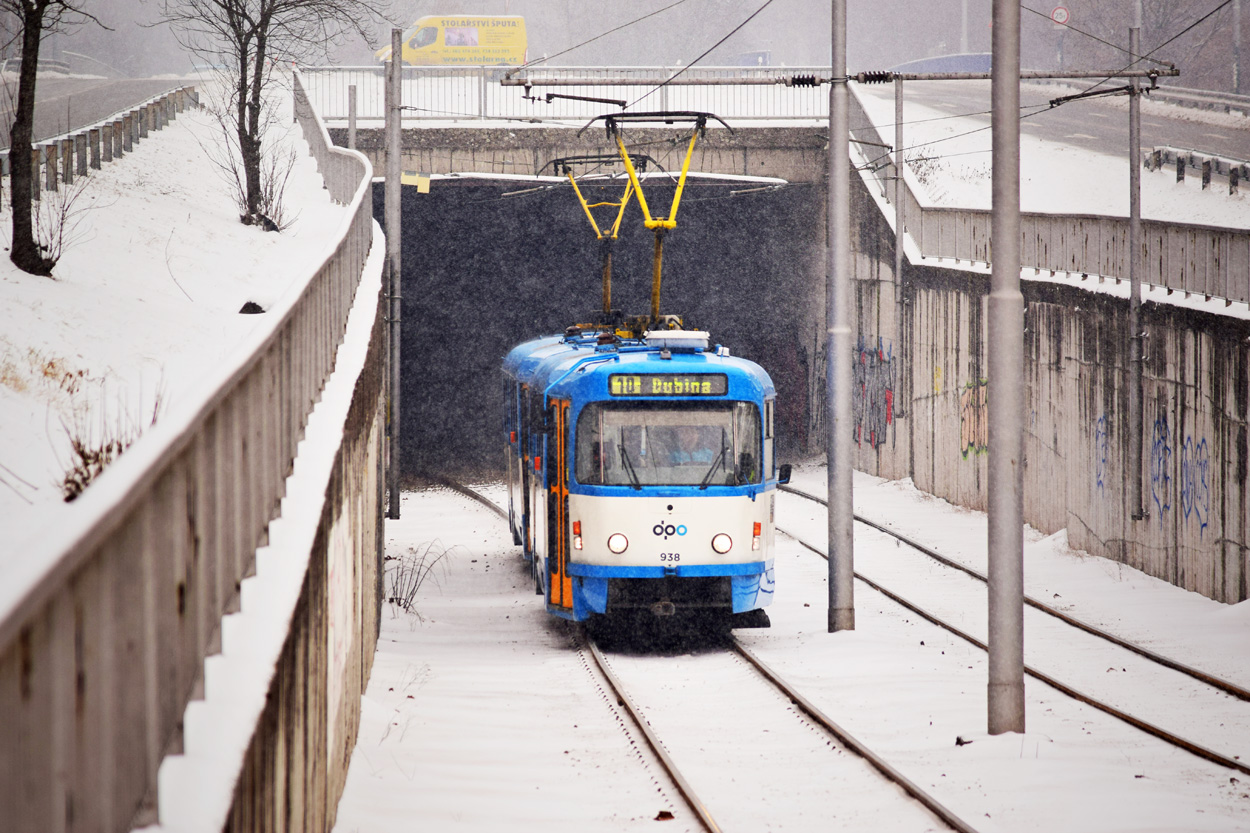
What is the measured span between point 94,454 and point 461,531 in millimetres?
14583

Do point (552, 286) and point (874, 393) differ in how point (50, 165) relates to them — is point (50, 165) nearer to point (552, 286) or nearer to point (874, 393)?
point (552, 286)

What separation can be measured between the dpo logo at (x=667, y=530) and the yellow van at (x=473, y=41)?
4237 cm

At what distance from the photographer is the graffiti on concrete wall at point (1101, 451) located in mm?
19625

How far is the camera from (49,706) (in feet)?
8.50

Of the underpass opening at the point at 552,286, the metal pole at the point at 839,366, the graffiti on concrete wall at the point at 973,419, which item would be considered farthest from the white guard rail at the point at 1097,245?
the underpass opening at the point at 552,286

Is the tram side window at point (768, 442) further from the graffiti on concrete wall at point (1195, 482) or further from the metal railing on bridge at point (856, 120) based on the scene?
the graffiti on concrete wall at point (1195, 482)

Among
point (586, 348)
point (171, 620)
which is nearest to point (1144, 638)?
point (586, 348)

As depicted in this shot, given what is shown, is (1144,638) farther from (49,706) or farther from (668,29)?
(668,29)

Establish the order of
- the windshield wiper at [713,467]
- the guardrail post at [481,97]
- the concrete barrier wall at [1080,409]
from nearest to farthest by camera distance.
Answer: the windshield wiper at [713,467]
the concrete barrier wall at [1080,409]
the guardrail post at [481,97]

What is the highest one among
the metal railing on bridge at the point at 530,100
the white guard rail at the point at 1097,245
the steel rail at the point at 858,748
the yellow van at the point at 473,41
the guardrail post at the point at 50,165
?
the yellow van at the point at 473,41

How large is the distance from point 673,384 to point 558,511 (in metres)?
1.72

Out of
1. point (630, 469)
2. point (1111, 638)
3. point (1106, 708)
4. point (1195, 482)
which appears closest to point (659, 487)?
point (630, 469)

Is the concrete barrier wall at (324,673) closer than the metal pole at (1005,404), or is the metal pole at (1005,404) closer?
the concrete barrier wall at (324,673)

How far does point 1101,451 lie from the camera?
64.8 ft
